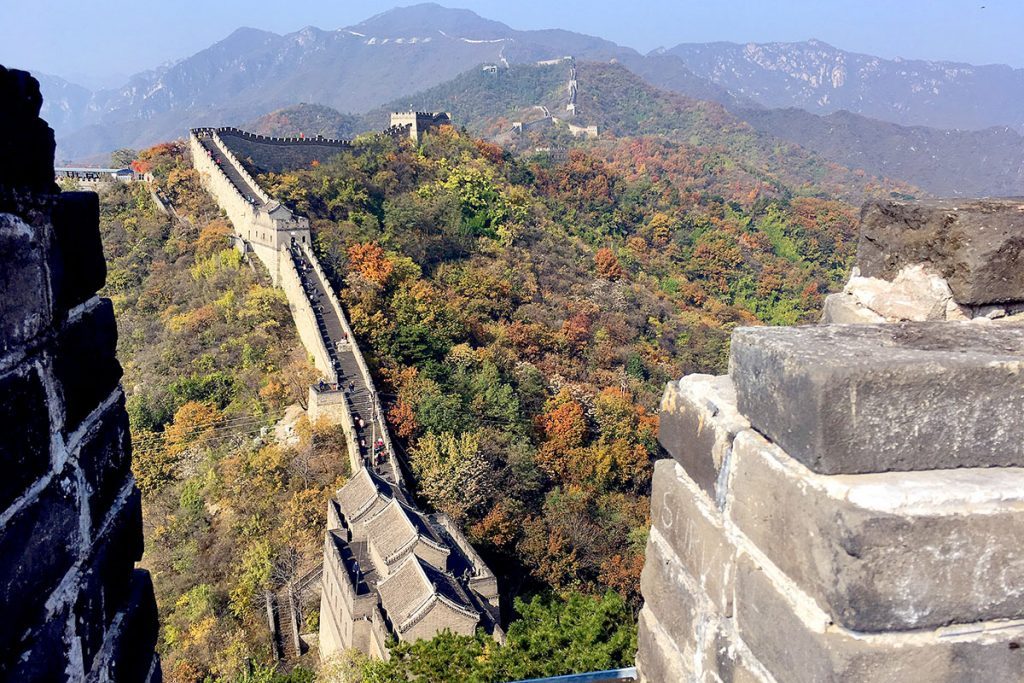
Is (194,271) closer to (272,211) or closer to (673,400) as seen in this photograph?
(272,211)

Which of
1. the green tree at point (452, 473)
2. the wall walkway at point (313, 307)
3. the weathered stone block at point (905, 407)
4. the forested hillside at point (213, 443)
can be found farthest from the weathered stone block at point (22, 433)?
the green tree at point (452, 473)

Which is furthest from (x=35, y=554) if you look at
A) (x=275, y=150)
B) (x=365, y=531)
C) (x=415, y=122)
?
(x=415, y=122)

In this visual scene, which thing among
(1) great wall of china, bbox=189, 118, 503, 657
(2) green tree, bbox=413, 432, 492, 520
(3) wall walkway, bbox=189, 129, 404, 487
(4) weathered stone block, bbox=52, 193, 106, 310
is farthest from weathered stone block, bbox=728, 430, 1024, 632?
(2) green tree, bbox=413, 432, 492, 520

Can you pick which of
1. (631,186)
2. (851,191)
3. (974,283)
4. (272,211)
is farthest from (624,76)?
(974,283)

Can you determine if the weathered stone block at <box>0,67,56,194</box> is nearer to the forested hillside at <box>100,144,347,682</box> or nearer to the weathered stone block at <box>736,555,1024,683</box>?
the weathered stone block at <box>736,555,1024,683</box>

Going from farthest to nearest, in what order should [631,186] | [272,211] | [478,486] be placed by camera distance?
[631,186] < [272,211] < [478,486]

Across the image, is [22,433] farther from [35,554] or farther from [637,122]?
[637,122]
